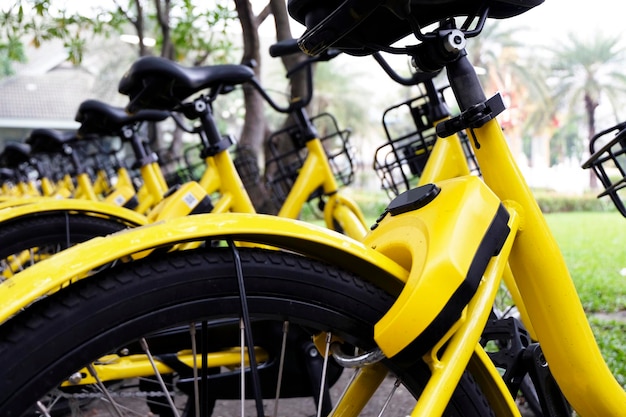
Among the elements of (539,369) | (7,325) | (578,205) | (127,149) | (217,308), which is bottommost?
(578,205)

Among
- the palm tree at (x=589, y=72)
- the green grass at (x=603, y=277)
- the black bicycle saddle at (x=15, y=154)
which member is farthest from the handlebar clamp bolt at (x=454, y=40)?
the palm tree at (x=589, y=72)

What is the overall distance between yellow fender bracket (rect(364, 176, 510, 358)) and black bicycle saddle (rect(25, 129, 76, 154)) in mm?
4826

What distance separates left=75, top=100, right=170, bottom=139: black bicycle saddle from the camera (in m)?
3.80

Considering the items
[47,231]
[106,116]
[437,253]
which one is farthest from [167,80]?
[437,253]

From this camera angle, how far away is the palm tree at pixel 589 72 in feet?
68.4

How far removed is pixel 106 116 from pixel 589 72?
67.9 ft

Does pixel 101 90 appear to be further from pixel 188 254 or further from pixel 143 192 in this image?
pixel 188 254

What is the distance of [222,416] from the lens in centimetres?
194

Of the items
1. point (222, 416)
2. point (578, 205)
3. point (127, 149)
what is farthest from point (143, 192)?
point (578, 205)

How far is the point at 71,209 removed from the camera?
110 inches

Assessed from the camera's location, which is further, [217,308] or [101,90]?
[101,90]

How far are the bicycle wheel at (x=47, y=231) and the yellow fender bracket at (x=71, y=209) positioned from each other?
23 millimetres

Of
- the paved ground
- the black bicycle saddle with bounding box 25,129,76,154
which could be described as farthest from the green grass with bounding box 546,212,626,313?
the black bicycle saddle with bounding box 25,129,76,154

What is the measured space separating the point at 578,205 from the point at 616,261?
34.1ft
